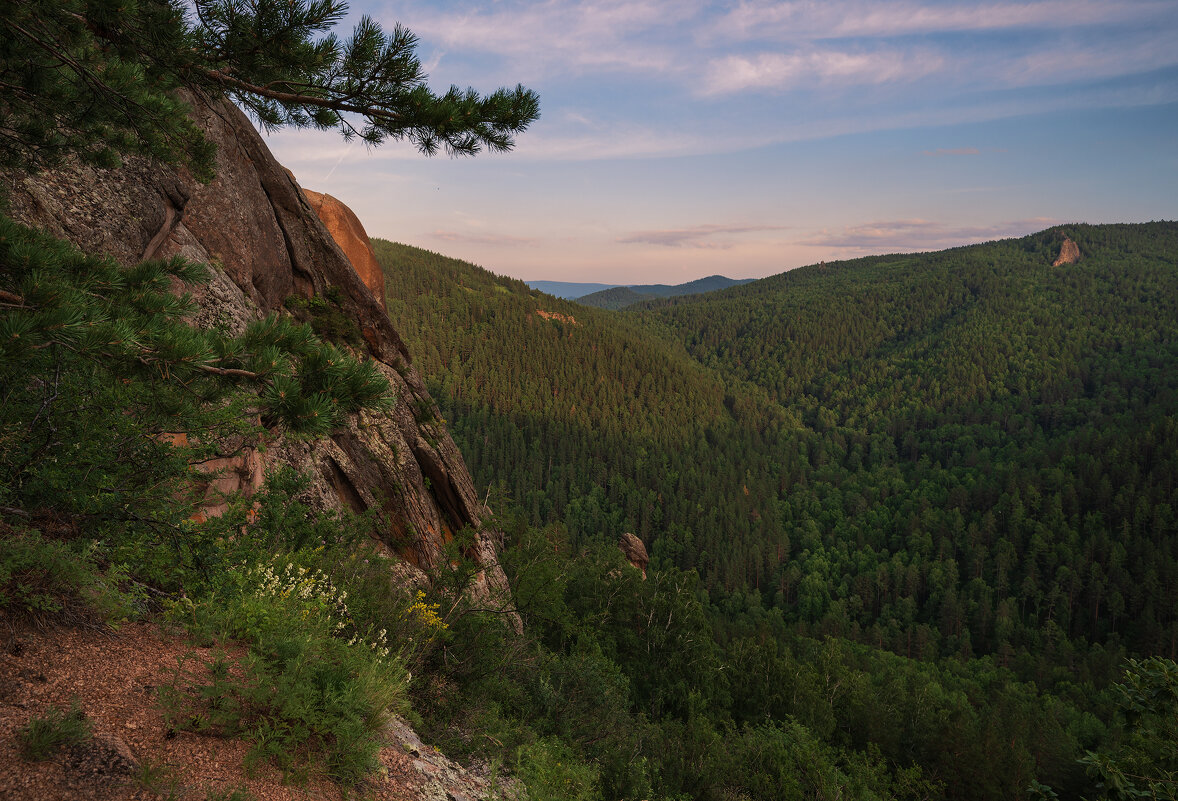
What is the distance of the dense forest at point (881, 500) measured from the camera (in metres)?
44.9

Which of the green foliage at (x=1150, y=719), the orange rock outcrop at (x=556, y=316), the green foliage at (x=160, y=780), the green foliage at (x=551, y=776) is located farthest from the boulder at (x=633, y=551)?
the orange rock outcrop at (x=556, y=316)

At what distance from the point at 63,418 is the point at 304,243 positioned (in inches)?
424

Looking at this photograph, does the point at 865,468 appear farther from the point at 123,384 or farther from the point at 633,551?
the point at 123,384

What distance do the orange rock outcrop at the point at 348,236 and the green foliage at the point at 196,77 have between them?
1405cm

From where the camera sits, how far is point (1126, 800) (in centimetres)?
680

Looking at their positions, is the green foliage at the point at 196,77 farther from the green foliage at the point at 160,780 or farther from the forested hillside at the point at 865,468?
the forested hillside at the point at 865,468

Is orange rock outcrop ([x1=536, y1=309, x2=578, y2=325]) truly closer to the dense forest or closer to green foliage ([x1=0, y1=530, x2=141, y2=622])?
the dense forest

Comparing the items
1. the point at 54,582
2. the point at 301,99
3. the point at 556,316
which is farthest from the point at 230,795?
the point at 556,316

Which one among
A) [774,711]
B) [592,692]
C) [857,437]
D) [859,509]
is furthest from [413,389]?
[857,437]

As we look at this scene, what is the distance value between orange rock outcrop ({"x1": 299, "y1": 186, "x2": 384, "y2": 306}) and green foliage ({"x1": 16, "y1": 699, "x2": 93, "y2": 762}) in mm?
16567

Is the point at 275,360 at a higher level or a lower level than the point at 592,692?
higher

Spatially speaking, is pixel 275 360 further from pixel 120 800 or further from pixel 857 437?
pixel 857 437

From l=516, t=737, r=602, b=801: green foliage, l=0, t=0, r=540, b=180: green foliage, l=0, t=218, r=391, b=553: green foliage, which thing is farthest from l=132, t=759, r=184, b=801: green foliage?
l=0, t=0, r=540, b=180: green foliage

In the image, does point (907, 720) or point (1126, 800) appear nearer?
point (1126, 800)
